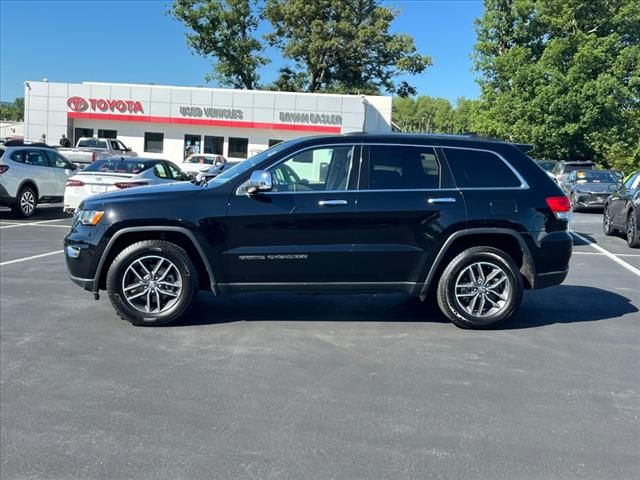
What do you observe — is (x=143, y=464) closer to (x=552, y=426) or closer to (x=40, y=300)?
(x=552, y=426)

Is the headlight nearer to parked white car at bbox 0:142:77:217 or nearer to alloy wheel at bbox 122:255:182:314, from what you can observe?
alloy wheel at bbox 122:255:182:314

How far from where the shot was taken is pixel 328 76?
50.4m

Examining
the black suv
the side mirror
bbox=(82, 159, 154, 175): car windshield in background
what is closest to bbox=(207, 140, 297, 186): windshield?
the black suv

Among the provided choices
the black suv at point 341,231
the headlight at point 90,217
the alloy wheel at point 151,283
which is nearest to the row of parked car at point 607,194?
the black suv at point 341,231

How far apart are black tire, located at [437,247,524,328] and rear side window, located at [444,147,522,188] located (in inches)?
24.8

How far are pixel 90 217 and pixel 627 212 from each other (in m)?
10.8

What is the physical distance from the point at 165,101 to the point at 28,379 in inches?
1501

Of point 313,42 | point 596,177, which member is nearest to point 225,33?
point 313,42

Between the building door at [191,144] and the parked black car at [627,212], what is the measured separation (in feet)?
103

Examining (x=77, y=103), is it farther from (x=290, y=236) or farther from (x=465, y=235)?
(x=465, y=235)

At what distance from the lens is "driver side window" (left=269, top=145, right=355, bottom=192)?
5953 mm

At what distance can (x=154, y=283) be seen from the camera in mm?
5965

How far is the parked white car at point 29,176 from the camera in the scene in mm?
14961

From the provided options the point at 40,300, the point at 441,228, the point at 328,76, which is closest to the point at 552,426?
the point at 441,228
